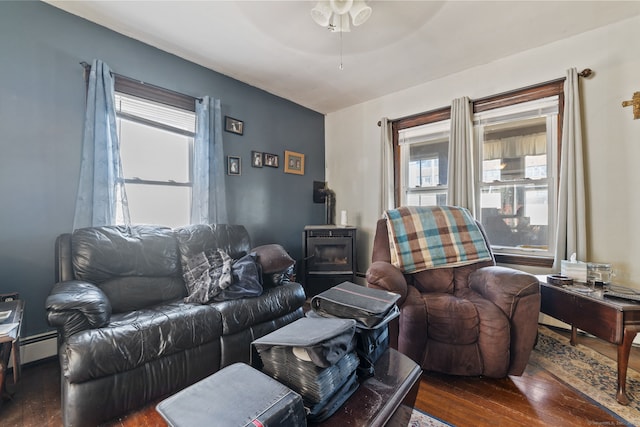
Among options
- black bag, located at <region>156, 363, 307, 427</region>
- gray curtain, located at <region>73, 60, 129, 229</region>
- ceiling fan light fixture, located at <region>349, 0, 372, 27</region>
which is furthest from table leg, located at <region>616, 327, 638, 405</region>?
gray curtain, located at <region>73, 60, 129, 229</region>

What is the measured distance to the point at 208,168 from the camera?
2.69m

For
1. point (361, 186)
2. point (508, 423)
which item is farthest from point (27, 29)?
point (508, 423)

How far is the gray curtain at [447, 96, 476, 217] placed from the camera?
2.79m

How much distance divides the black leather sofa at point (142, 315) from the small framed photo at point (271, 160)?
118 cm

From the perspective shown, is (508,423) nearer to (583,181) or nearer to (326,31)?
(583,181)

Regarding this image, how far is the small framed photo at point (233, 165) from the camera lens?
298 centimetres

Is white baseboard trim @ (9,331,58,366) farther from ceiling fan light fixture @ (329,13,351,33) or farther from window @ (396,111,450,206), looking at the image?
window @ (396,111,450,206)

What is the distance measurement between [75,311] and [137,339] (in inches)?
12.6

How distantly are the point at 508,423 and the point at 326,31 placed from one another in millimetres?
2795

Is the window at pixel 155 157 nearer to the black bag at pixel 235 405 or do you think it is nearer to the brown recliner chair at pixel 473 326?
the brown recliner chair at pixel 473 326

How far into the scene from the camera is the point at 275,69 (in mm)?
2848

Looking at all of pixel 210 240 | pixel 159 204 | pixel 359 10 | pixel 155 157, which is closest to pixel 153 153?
pixel 155 157

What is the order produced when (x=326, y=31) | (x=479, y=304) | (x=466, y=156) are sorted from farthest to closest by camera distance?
1. (x=466, y=156)
2. (x=326, y=31)
3. (x=479, y=304)

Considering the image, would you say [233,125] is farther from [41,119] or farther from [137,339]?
[137,339]
